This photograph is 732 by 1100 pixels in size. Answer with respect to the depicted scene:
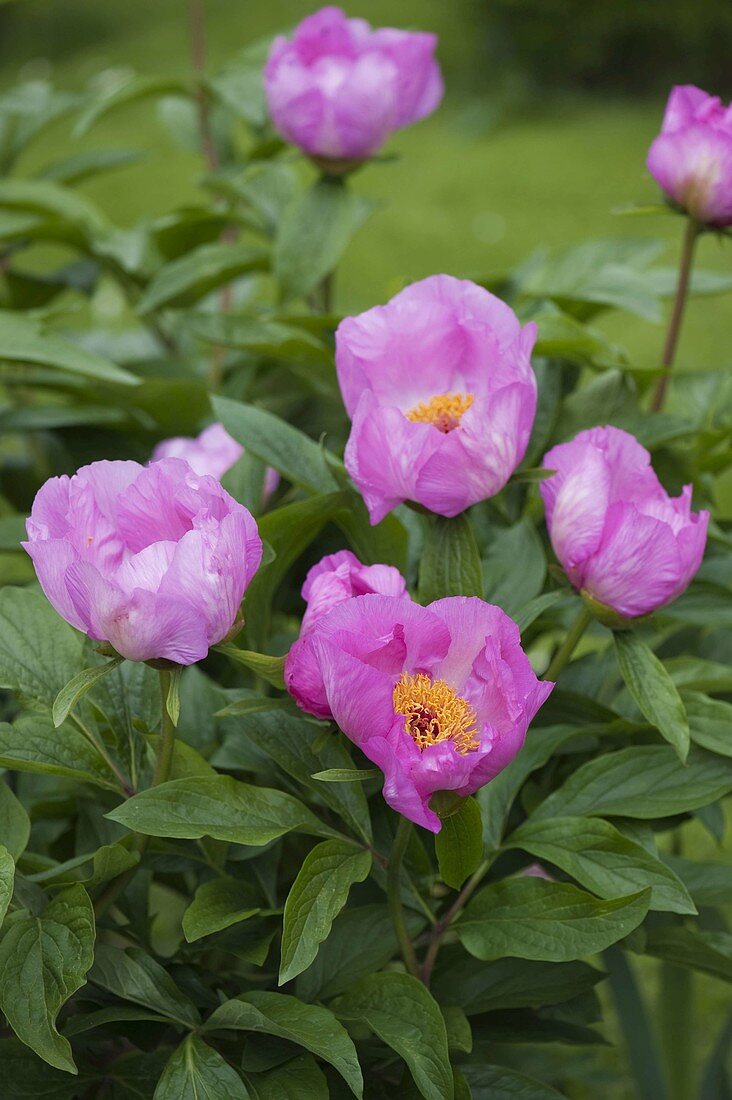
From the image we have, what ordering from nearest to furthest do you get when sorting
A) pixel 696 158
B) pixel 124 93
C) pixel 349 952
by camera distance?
1. pixel 349 952
2. pixel 696 158
3. pixel 124 93

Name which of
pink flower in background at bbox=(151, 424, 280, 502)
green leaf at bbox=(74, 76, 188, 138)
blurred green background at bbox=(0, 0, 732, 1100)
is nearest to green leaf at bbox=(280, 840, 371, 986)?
pink flower in background at bbox=(151, 424, 280, 502)

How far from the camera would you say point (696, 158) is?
2.33 feet

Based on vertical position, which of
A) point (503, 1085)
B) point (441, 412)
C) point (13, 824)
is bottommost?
point (503, 1085)

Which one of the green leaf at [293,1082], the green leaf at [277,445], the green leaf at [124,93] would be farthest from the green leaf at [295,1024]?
the green leaf at [124,93]

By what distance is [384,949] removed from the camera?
57cm

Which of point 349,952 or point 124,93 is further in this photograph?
point 124,93

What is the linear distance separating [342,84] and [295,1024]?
0.54 m

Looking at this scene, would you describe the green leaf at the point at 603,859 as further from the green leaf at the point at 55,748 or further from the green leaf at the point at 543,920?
the green leaf at the point at 55,748

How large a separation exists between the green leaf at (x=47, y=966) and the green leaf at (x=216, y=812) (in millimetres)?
39

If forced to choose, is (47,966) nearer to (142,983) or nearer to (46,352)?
(142,983)

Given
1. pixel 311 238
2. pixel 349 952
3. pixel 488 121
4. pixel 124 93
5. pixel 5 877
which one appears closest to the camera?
pixel 5 877

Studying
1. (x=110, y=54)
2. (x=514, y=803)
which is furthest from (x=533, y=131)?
(x=514, y=803)

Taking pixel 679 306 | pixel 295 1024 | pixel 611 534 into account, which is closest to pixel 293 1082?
pixel 295 1024

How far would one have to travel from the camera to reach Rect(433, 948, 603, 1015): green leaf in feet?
1.93
